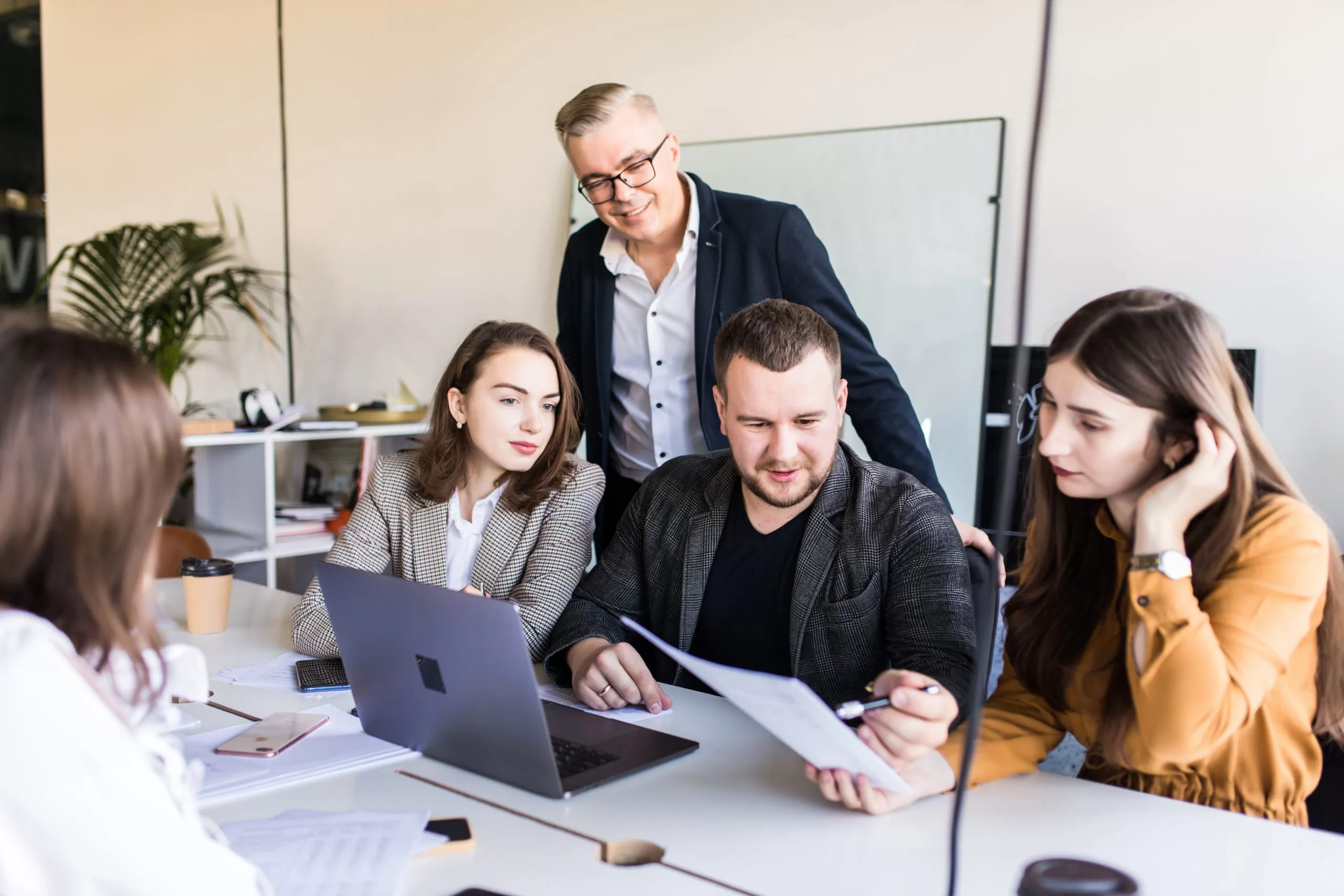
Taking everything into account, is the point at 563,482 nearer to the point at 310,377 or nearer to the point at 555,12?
the point at 555,12

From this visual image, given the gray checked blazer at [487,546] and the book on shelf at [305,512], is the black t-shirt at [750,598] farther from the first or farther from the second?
the book on shelf at [305,512]

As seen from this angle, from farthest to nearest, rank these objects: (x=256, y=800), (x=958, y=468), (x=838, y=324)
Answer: (x=958, y=468) < (x=838, y=324) < (x=256, y=800)

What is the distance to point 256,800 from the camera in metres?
1.20

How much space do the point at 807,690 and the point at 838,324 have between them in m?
1.30

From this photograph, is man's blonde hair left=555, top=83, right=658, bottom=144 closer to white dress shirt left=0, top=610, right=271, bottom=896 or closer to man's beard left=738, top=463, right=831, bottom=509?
man's beard left=738, top=463, right=831, bottom=509

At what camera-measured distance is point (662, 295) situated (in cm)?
231

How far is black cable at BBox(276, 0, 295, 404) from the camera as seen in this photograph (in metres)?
4.25

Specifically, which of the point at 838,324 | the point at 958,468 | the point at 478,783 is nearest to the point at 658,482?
the point at 838,324

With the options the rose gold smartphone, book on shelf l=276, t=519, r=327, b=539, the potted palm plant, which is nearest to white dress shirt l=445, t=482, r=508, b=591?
the rose gold smartphone

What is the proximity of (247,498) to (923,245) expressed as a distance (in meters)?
2.24

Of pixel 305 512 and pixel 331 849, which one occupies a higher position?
pixel 331 849

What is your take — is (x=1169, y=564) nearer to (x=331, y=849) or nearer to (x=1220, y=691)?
(x=1220, y=691)

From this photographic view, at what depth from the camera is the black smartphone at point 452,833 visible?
106 centimetres

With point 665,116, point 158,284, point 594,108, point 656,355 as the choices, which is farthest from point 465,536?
point 158,284
